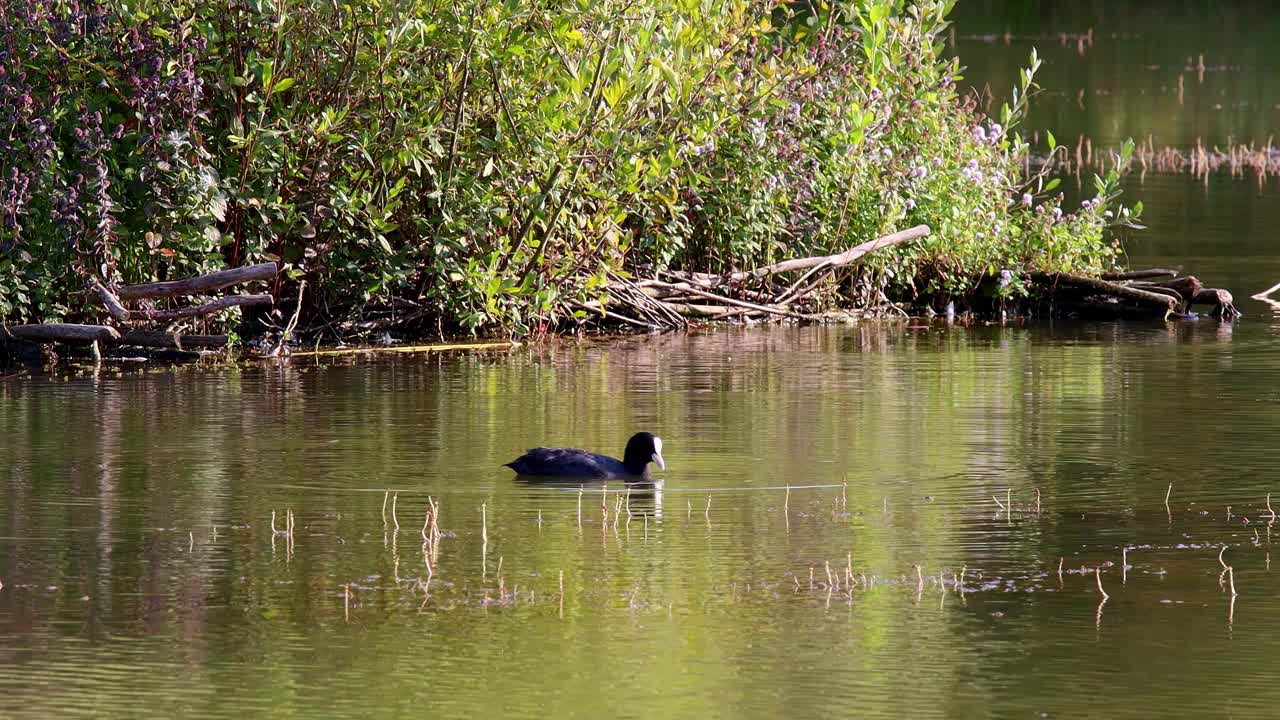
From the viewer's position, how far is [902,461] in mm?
13711

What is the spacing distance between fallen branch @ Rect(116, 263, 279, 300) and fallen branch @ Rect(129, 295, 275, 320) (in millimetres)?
121

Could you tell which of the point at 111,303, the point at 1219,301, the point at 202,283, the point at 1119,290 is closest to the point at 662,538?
the point at 202,283

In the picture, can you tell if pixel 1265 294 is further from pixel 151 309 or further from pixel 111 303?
pixel 111 303

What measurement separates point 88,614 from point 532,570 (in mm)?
1955

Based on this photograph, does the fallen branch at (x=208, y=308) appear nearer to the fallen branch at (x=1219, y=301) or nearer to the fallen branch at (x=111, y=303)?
the fallen branch at (x=111, y=303)

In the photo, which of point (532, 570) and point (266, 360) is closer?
point (532, 570)

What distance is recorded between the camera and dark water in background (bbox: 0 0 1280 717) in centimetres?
888

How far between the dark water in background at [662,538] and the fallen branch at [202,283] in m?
0.64

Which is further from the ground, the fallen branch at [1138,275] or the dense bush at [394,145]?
the dense bush at [394,145]

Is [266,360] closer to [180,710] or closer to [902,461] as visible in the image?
[902,461]

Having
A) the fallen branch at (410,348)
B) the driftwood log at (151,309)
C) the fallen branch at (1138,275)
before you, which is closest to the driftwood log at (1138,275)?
the fallen branch at (1138,275)

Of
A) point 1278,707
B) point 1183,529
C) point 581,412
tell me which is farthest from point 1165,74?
point 1278,707

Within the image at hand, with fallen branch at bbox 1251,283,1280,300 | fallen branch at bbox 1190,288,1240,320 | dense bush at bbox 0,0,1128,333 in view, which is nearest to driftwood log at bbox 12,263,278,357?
dense bush at bbox 0,0,1128,333

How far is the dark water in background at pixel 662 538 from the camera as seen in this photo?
8.88 m
